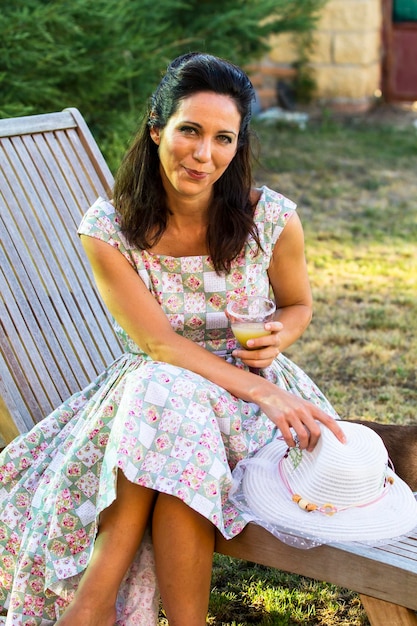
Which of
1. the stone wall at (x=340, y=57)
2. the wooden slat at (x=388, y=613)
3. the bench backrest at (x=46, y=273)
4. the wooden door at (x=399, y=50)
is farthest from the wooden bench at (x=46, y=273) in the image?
the wooden door at (x=399, y=50)

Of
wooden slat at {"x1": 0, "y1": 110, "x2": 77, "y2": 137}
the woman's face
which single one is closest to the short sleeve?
the woman's face

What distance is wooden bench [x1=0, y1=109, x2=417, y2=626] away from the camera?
3301mm

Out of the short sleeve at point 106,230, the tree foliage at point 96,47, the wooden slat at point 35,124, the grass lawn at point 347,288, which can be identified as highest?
the short sleeve at point 106,230

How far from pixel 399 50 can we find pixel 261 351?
34.0ft

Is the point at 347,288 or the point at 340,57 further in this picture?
the point at 340,57

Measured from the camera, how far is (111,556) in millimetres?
2387

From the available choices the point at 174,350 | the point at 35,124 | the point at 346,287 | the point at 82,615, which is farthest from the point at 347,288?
the point at 82,615

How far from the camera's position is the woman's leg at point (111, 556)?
2367 millimetres

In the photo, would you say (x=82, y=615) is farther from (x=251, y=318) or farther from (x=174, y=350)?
(x=251, y=318)

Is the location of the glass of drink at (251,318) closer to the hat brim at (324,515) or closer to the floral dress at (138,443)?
the floral dress at (138,443)

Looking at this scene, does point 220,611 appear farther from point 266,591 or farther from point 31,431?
point 31,431

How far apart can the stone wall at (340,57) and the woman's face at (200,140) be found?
339 inches

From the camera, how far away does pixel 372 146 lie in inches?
394

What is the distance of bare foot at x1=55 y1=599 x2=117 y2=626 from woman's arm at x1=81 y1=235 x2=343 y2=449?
63 centimetres
